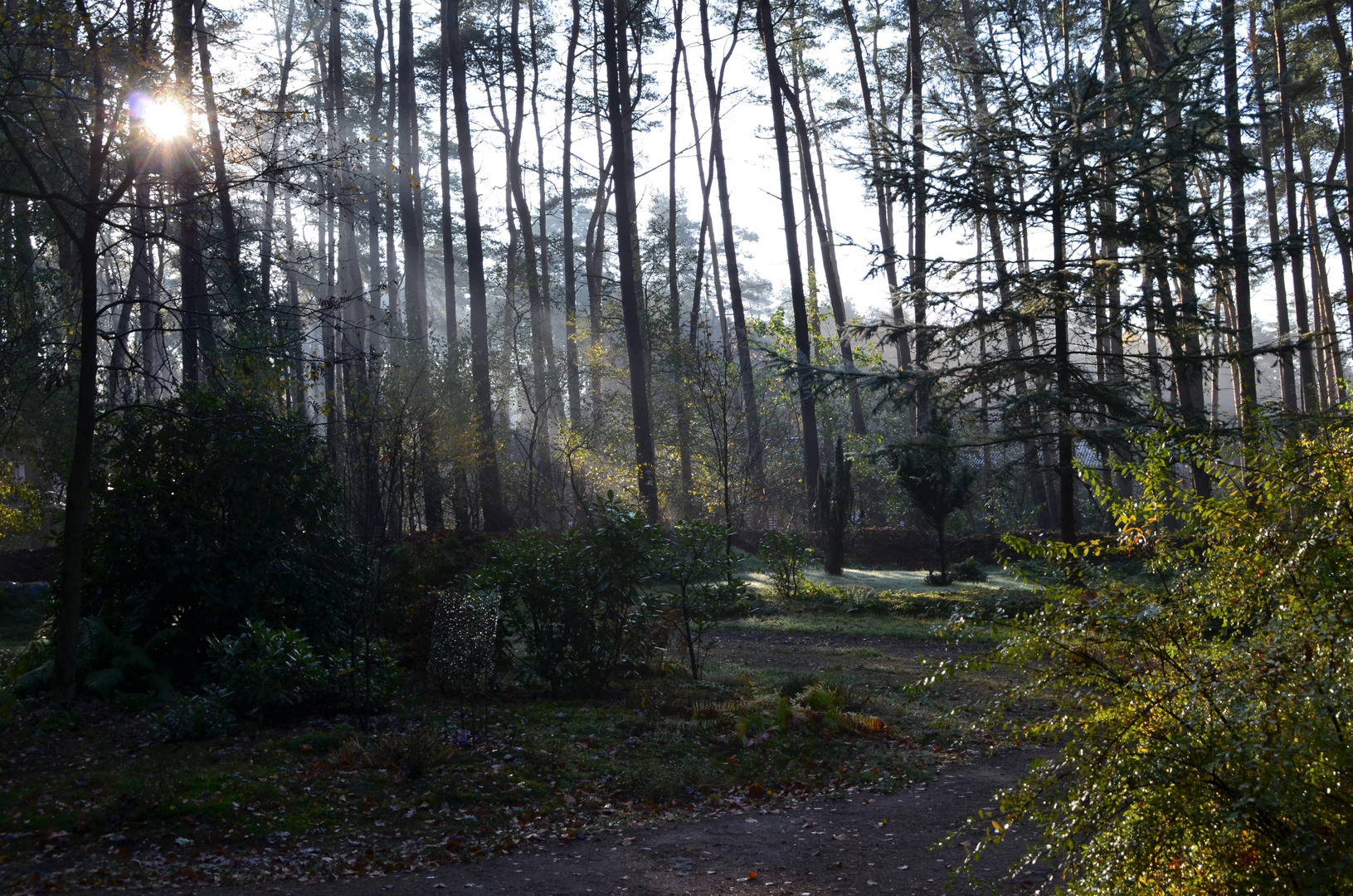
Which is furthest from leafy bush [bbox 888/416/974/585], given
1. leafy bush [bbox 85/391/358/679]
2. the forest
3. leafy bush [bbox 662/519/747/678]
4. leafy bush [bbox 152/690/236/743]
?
leafy bush [bbox 152/690/236/743]

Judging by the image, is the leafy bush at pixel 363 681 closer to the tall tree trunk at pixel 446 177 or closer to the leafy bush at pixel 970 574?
the leafy bush at pixel 970 574

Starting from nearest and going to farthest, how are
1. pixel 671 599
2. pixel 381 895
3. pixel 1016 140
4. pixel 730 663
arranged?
pixel 381 895 → pixel 671 599 → pixel 730 663 → pixel 1016 140

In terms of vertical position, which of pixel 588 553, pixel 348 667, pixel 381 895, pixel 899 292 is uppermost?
pixel 899 292

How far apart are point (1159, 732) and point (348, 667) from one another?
6.47 metres

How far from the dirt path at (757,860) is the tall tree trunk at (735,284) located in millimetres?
15656

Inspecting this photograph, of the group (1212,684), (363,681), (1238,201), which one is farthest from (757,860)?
(1238,201)

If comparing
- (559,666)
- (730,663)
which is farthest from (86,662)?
(730,663)

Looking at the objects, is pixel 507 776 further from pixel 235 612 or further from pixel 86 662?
pixel 86 662

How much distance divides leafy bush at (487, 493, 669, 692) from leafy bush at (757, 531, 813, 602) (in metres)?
7.85

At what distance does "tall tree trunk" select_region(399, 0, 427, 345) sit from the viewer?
79.3 feet

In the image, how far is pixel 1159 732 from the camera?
271 cm

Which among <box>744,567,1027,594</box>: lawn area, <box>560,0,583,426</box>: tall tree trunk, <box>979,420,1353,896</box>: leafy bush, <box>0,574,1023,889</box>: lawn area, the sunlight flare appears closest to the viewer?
<box>979,420,1353,896</box>: leafy bush

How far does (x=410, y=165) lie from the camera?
28.8 m

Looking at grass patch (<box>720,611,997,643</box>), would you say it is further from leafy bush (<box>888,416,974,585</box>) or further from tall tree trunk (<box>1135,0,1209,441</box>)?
tall tree trunk (<box>1135,0,1209,441</box>)
